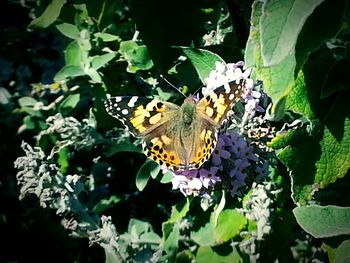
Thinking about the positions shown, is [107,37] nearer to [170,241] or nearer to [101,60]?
[101,60]

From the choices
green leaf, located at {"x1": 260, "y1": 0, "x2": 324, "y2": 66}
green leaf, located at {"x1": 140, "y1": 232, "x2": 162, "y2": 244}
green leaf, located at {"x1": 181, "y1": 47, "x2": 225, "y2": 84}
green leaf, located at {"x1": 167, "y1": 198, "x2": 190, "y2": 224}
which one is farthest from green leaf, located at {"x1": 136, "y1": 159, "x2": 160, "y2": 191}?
green leaf, located at {"x1": 260, "y1": 0, "x2": 324, "y2": 66}

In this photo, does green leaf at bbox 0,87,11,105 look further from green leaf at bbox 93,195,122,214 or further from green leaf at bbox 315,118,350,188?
green leaf at bbox 315,118,350,188

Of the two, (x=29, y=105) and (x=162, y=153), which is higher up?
(x=162, y=153)

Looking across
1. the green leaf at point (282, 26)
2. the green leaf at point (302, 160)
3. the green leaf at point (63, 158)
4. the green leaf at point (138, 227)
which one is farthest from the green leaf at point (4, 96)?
the green leaf at point (282, 26)

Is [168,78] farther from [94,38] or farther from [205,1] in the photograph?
[94,38]

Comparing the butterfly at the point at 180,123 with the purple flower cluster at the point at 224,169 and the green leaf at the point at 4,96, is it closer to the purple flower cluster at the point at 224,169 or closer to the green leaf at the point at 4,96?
the purple flower cluster at the point at 224,169

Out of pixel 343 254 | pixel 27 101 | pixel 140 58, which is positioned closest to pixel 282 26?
pixel 343 254
